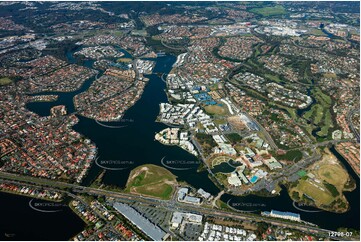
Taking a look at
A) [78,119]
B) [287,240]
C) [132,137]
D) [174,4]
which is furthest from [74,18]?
[287,240]

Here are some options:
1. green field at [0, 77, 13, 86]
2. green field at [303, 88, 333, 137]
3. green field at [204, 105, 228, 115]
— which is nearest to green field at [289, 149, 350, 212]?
green field at [303, 88, 333, 137]

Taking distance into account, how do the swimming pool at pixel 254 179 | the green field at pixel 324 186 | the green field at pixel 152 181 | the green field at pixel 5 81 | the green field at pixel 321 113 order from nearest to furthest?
the green field at pixel 324 186 → the green field at pixel 152 181 → the swimming pool at pixel 254 179 → the green field at pixel 321 113 → the green field at pixel 5 81

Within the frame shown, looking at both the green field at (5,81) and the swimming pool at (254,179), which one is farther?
the green field at (5,81)

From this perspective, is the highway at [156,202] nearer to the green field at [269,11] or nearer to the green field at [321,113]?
the green field at [321,113]

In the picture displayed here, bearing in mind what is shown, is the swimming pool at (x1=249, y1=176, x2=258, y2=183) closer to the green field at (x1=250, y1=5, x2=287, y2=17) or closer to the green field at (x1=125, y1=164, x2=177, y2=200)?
the green field at (x1=125, y1=164, x2=177, y2=200)

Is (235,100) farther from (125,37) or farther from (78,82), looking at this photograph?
(125,37)

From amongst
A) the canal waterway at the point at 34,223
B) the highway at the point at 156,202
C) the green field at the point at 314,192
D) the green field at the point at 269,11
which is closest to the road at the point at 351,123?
the green field at the point at 314,192
